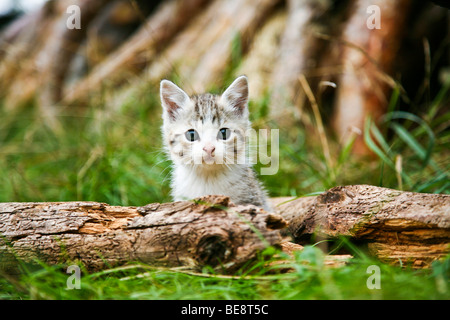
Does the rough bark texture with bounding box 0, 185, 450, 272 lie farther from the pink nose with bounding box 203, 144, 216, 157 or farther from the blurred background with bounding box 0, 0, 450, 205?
the blurred background with bounding box 0, 0, 450, 205

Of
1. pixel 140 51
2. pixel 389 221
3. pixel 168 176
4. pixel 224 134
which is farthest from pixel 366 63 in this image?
pixel 140 51

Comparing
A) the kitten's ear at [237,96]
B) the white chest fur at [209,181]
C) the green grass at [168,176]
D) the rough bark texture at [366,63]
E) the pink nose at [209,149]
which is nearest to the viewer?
the green grass at [168,176]

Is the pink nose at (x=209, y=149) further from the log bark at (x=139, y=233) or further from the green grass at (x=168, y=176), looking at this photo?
the green grass at (x=168, y=176)

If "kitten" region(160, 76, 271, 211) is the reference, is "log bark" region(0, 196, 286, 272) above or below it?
below

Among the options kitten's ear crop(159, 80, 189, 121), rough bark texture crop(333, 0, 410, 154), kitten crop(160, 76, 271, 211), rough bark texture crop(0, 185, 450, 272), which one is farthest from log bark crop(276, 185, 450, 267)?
rough bark texture crop(333, 0, 410, 154)

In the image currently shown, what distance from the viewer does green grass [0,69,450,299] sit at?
1.55 m

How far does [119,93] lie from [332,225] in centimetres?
410

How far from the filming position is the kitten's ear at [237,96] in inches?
97.0

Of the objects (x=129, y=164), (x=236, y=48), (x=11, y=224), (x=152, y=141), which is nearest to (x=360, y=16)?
(x=236, y=48)

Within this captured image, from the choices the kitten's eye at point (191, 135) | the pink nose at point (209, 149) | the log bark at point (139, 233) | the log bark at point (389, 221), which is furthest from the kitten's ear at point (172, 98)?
the log bark at point (389, 221)

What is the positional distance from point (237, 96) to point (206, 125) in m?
0.35

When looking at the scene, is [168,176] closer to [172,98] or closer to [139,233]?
[172,98]

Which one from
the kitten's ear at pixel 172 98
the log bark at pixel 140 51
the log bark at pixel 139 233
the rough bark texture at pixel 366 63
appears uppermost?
the log bark at pixel 140 51

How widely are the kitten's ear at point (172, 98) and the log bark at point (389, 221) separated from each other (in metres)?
1.08
